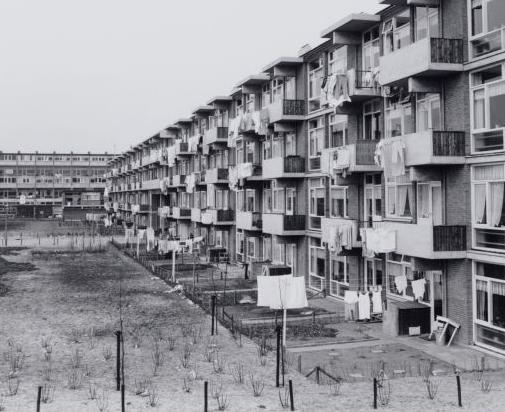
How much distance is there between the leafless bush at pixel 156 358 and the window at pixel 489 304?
1036 centimetres

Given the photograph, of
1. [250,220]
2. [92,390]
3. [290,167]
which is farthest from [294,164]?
[92,390]

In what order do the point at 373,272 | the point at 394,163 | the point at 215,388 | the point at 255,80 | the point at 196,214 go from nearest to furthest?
the point at 215,388 → the point at 394,163 → the point at 373,272 → the point at 255,80 → the point at 196,214

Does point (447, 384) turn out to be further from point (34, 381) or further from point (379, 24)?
point (379, 24)

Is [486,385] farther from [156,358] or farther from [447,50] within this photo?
[447,50]

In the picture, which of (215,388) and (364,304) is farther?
(364,304)

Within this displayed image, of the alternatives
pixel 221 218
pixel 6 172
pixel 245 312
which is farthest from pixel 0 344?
pixel 6 172

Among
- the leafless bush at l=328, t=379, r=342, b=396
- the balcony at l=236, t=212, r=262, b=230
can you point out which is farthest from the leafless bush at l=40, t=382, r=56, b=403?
the balcony at l=236, t=212, r=262, b=230

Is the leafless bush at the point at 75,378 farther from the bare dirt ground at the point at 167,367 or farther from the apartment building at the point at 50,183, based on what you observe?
the apartment building at the point at 50,183

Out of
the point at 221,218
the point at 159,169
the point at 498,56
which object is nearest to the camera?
the point at 498,56

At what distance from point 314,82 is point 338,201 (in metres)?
6.99

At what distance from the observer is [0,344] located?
2012 centimetres

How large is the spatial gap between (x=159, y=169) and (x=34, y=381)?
58.9 meters

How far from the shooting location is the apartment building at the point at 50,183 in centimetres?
12675

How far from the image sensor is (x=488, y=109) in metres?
18.7
